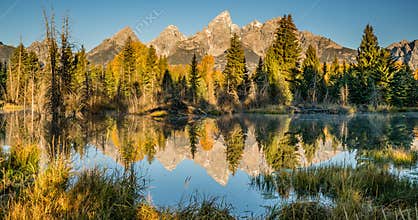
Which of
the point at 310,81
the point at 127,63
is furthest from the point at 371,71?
the point at 127,63

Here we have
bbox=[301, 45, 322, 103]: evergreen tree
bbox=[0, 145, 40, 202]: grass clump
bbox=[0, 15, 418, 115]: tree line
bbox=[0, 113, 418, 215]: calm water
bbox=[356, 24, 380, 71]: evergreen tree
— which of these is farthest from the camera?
bbox=[301, 45, 322, 103]: evergreen tree

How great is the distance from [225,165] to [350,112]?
89.2 feet

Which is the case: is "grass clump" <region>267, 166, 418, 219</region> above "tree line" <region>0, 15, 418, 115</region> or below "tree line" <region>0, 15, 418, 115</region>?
below

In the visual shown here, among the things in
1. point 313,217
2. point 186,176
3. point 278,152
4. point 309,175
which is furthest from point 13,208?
point 278,152

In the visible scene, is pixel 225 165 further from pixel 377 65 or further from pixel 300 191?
pixel 377 65

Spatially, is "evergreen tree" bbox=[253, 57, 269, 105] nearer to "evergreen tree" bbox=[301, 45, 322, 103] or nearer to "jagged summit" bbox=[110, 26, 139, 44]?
"evergreen tree" bbox=[301, 45, 322, 103]

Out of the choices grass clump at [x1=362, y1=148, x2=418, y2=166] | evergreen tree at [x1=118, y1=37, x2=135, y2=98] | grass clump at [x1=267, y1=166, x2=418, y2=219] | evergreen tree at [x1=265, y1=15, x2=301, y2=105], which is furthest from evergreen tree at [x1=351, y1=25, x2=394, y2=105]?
grass clump at [x1=267, y1=166, x2=418, y2=219]

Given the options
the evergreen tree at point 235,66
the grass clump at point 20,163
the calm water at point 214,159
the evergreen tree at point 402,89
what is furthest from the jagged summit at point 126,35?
the grass clump at point 20,163

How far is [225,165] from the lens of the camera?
8.27 meters

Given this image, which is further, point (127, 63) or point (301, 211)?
point (127, 63)

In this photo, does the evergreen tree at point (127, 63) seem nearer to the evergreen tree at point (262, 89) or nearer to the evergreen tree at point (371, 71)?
the evergreen tree at point (262, 89)

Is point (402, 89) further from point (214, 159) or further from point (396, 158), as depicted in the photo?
point (214, 159)

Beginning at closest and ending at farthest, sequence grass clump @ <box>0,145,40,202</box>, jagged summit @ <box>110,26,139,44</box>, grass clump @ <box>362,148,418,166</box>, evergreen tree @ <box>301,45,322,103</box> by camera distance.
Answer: grass clump @ <box>0,145,40,202</box> < grass clump @ <box>362,148,418,166</box> < evergreen tree @ <box>301,45,322,103</box> < jagged summit @ <box>110,26,139,44</box>

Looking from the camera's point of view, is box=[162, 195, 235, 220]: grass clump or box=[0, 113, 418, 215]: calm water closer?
box=[162, 195, 235, 220]: grass clump
